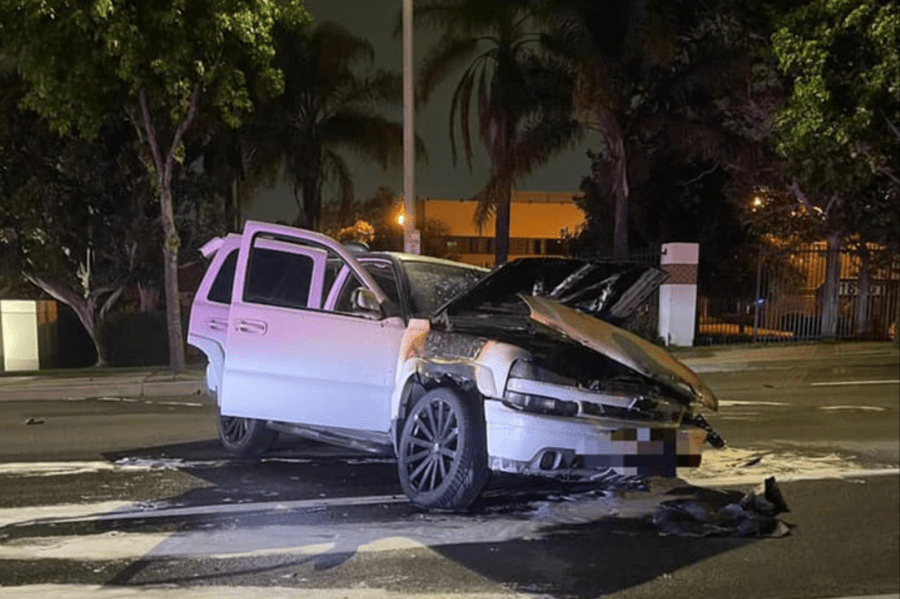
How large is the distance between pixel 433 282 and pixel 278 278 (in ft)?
4.20

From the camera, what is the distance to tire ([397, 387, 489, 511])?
4965mm

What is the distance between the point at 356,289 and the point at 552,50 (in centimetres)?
1277

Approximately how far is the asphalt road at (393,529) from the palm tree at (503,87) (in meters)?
11.1

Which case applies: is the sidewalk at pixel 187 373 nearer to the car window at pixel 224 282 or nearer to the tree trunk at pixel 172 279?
the tree trunk at pixel 172 279

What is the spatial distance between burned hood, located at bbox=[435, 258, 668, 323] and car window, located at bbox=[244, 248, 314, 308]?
1.35 meters

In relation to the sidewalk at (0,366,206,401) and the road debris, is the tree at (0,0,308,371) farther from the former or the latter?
the road debris

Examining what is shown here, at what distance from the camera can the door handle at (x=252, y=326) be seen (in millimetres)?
5816

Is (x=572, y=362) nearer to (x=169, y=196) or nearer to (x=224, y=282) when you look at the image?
(x=224, y=282)

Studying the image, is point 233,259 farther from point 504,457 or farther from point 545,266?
point 504,457

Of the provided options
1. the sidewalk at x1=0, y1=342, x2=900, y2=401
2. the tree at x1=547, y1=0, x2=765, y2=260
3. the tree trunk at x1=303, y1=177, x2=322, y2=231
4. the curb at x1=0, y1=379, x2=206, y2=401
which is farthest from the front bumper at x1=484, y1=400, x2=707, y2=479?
the tree trunk at x1=303, y1=177, x2=322, y2=231

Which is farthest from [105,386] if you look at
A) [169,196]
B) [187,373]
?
[169,196]

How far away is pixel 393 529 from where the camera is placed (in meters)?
4.87

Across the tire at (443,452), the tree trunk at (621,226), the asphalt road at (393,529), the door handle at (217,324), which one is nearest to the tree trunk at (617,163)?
the tree trunk at (621,226)

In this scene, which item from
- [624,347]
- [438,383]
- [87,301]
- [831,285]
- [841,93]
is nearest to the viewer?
[624,347]
